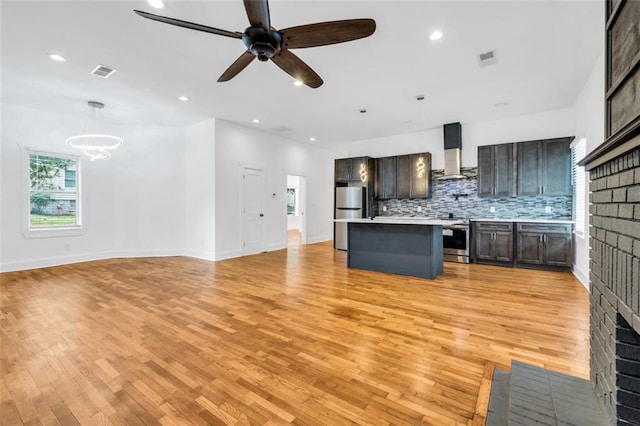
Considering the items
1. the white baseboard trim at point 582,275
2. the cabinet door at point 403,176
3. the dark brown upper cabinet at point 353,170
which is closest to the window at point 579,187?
the white baseboard trim at point 582,275

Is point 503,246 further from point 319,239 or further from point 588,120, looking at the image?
point 319,239

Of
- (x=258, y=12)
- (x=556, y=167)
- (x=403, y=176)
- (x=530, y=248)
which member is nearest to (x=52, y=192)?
(x=258, y=12)

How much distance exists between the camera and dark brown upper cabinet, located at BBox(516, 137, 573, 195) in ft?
16.8

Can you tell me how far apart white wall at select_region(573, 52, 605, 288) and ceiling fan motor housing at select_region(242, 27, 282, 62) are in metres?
4.01

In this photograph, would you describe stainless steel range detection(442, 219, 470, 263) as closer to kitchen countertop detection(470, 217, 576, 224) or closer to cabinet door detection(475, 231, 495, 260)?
cabinet door detection(475, 231, 495, 260)

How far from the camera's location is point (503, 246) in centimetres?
540

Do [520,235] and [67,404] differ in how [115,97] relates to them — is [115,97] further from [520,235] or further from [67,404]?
[520,235]

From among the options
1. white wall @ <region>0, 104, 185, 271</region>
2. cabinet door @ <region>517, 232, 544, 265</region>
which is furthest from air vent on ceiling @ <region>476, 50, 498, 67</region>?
white wall @ <region>0, 104, 185, 271</region>

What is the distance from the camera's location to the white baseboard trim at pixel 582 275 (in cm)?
409

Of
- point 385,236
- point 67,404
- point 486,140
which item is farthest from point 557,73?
point 67,404

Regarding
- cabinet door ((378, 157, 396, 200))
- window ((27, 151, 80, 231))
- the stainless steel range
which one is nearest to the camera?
window ((27, 151, 80, 231))

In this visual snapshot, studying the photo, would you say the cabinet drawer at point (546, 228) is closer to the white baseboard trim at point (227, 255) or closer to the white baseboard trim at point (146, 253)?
the white baseboard trim at point (227, 255)

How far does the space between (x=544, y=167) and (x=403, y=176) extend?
269cm

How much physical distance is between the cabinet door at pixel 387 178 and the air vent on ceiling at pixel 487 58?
350cm
